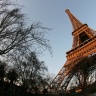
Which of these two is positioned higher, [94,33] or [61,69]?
[94,33]

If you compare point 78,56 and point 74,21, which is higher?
point 74,21

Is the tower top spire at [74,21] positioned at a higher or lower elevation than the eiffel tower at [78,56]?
higher

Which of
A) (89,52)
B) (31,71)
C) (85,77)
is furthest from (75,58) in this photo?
(31,71)

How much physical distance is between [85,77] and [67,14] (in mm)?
24053

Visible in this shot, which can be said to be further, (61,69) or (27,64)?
(61,69)

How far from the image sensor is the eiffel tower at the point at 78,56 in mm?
30667

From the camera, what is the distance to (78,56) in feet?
118

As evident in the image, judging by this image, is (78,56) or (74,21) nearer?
(78,56)

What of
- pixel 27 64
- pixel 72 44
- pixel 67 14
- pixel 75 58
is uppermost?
pixel 67 14

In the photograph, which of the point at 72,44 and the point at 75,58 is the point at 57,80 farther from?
the point at 72,44

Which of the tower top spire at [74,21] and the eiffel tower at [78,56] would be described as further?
the tower top spire at [74,21]

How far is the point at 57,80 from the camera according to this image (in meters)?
33.5

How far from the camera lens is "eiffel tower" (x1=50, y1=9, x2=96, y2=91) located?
101 feet

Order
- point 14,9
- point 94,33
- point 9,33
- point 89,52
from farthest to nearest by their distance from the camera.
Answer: point 94,33, point 89,52, point 14,9, point 9,33
